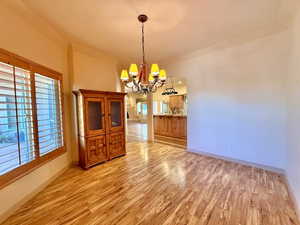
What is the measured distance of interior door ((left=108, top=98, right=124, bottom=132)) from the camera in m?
3.70

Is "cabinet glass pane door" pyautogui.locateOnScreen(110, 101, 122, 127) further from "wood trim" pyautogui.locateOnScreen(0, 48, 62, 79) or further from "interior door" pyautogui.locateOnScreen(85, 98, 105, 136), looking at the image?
"wood trim" pyautogui.locateOnScreen(0, 48, 62, 79)

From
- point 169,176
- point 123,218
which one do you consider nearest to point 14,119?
point 123,218

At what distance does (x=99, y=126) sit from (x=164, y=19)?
2.67 meters

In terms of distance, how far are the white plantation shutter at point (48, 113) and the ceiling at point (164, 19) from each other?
1108 mm

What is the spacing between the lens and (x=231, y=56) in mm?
3469

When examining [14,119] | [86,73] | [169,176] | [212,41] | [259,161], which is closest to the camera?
[14,119]

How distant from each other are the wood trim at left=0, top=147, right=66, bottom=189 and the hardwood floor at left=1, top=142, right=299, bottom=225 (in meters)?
0.46

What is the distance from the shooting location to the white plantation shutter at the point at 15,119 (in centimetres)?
182

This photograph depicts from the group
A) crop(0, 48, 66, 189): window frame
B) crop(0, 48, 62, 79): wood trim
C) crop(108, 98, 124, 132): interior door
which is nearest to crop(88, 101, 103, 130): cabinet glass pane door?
crop(108, 98, 124, 132): interior door

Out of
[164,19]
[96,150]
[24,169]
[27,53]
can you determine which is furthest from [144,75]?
[24,169]

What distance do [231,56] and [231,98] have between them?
3.35 feet

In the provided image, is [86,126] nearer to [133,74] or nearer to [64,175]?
[64,175]

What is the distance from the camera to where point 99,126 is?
3.51 m

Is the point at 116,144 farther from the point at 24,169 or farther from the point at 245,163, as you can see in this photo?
the point at 245,163
